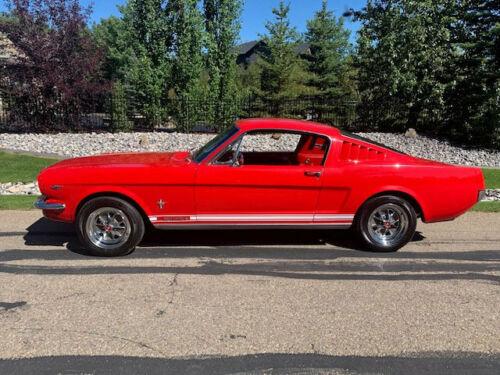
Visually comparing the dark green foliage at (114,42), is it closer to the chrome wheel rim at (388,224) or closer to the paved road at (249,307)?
the paved road at (249,307)

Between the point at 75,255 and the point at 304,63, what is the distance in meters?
26.1

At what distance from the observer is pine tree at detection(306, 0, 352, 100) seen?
28.1 meters

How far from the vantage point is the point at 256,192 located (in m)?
5.36

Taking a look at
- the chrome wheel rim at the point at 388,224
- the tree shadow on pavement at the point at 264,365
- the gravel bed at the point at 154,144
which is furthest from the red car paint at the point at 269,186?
the gravel bed at the point at 154,144

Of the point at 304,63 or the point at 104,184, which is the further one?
the point at 304,63

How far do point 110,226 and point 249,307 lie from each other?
2.07 metres

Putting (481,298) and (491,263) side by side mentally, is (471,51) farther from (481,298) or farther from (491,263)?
(481,298)

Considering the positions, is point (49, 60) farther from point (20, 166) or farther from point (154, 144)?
point (20, 166)

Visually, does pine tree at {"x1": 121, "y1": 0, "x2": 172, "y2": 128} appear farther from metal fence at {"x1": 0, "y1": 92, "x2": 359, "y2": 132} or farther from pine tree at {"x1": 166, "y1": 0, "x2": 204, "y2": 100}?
pine tree at {"x1": 166, "y1": 0, "x2": 204, "y2": 100}

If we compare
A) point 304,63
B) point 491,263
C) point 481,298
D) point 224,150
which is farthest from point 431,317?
point 304,63

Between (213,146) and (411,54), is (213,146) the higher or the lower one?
the lower one

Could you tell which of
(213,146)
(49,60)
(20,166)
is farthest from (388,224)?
(49,60)

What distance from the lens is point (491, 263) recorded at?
529 cm

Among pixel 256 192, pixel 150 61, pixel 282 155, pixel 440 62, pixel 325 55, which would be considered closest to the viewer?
pixel 256 192
